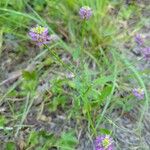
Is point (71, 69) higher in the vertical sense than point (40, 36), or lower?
lower

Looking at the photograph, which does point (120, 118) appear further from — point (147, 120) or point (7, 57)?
point (7, 57)

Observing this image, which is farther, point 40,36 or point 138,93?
point 138,93

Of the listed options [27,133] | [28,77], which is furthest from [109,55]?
[27,133]

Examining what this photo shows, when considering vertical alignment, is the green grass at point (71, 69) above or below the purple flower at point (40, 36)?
below

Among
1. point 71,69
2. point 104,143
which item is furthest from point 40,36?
point 104,143

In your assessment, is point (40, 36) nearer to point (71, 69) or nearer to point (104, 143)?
point (71, 69)

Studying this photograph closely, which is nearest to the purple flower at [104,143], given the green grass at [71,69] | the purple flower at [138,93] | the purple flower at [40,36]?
the green grass at [71,69]

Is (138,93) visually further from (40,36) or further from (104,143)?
(40,36)

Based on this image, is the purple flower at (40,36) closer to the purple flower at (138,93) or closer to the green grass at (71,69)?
the green grass at (71,69)
